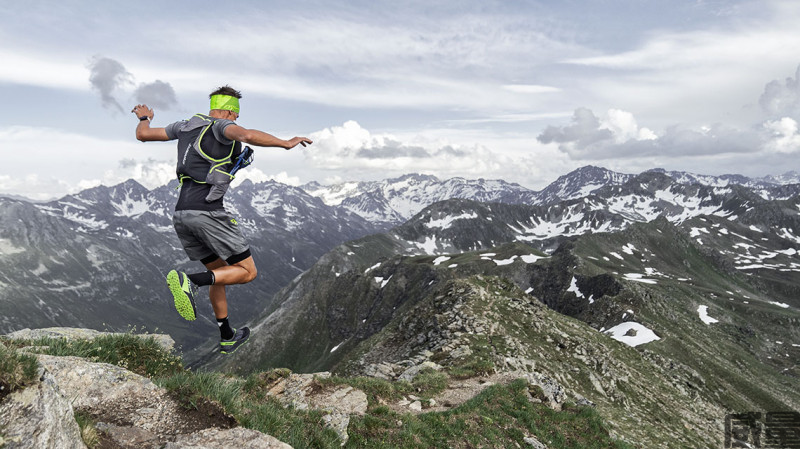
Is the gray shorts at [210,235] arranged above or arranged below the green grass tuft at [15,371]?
above

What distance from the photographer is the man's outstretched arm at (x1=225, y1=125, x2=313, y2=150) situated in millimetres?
6461

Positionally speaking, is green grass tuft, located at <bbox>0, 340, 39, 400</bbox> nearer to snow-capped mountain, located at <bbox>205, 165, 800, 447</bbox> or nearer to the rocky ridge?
the rocky ridge

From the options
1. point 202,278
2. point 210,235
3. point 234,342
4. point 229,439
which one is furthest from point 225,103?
point 229,439

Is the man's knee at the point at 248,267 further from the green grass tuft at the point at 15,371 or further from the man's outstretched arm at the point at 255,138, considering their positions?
the green grass tuft at the point at 15,371

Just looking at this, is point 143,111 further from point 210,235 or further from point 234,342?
point 234,342

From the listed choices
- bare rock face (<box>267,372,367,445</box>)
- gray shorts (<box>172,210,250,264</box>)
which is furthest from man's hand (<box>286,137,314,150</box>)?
bare rock face (<box>267,372,367,445</box>)

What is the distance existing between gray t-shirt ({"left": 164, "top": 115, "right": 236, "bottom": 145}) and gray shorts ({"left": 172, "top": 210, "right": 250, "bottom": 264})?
54.9 inches

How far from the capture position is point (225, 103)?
7.48 meters

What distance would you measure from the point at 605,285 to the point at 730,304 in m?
63.1

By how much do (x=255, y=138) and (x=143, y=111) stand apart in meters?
3.85

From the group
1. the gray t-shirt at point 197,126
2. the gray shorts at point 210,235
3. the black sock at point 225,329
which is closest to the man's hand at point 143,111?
the gray t-shirt at point 197,126

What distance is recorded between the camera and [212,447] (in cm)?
550

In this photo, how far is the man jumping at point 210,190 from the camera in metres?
6.65

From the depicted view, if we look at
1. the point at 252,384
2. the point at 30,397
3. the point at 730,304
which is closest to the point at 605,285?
the point at 730,304
